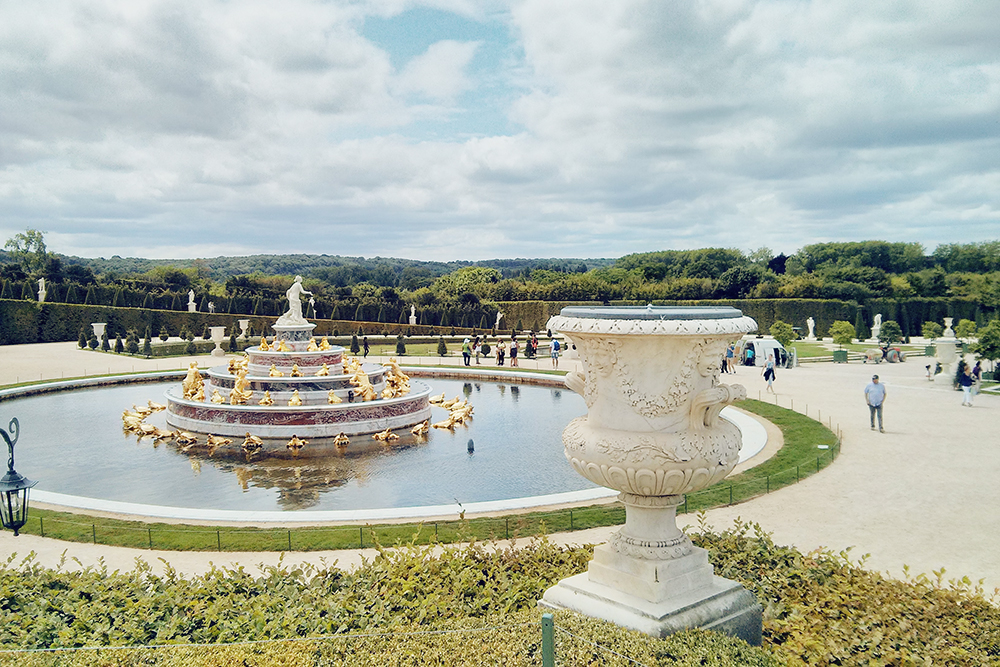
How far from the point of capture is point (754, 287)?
215ft

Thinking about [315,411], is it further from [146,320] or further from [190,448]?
[146,320]

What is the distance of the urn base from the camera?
6250mm

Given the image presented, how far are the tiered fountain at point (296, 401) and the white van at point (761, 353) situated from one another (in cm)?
2008

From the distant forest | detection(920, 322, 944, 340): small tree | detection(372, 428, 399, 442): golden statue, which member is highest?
the distant forest

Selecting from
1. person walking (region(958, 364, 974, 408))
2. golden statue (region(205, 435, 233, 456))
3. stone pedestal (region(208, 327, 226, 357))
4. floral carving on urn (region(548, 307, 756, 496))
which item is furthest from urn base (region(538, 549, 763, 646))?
stone pedestal (region(208, 327, 226, 357))

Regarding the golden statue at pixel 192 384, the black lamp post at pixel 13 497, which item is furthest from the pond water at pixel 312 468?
the black lamp post at pixel 13 497

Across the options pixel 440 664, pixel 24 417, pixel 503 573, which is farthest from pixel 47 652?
pixel 24 417

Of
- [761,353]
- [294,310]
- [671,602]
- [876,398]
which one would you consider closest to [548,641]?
[671,602]

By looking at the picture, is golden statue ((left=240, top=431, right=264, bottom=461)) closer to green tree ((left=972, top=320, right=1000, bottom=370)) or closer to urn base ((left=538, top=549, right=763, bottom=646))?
urn base ((left=538, top=549, right=763, bottom=646))

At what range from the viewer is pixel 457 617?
22.5ft

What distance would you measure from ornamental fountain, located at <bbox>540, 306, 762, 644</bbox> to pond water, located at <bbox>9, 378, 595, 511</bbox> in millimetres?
7274

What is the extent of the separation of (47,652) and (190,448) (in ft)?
43.8

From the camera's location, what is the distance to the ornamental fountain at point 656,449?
247 inches

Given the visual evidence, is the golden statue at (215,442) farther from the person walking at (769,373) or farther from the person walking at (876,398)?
the person walking at (769,373)
